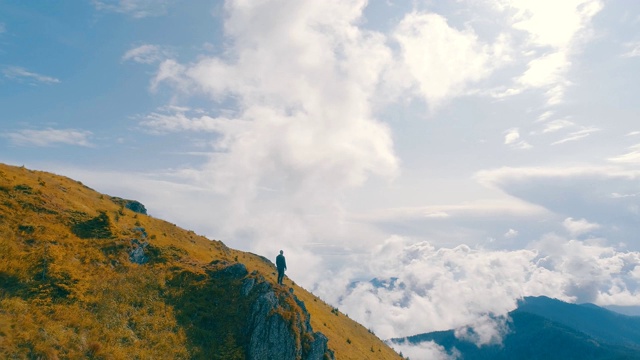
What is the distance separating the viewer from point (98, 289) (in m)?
37.7

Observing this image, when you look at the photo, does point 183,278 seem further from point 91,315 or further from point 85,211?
point 85,211

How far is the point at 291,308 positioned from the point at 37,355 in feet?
79.6

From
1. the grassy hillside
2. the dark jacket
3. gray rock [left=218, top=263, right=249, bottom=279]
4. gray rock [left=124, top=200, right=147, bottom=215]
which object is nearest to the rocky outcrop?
gray rock [left=124, top=200, right=147, bottom=215]

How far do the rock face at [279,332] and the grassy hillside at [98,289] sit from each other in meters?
0.87

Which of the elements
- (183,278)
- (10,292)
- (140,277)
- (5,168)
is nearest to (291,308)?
(183,278)

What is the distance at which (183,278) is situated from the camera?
45250mm

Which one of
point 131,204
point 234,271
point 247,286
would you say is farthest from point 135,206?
point 247,286

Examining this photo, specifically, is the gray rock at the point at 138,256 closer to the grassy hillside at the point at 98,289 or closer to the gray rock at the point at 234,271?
the grassy hillside at the point at 98,289

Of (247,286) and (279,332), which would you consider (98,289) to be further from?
(279,332)

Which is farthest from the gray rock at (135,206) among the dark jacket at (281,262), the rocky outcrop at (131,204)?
the dark jacket at (281,262)

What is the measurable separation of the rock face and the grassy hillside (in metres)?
0.87

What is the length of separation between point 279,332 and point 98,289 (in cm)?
1989

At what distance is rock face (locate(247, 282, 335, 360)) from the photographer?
3812 cm

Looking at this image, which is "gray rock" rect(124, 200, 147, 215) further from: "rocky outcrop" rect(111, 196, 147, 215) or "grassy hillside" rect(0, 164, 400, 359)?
"grassy hillside" rect(0, 164, 400, 359)
